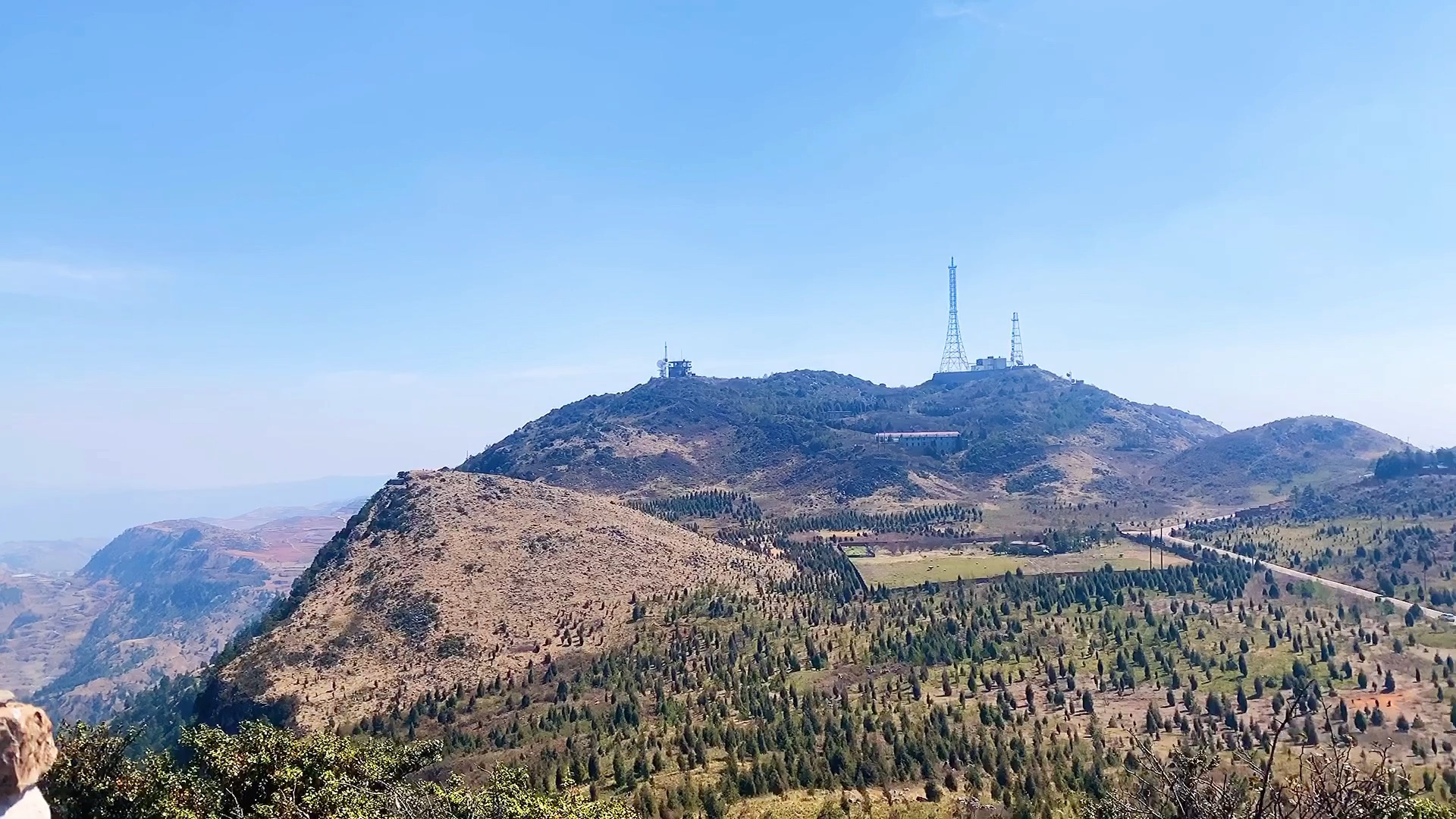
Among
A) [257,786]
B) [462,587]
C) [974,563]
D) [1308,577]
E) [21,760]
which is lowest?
[1308,577]

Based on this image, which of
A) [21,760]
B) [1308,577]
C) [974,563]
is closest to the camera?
[21,760]

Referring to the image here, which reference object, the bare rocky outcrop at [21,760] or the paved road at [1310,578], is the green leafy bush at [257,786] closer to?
the bare rocky outcrop at [21,760]

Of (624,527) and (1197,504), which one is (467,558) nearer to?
(624,527)

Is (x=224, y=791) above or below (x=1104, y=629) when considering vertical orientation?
above

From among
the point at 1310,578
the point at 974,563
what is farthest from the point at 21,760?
the point at 1310,578

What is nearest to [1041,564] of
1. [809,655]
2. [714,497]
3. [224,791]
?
[809,655]

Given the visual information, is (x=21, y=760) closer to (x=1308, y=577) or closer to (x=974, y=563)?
(x=974, y=563)
